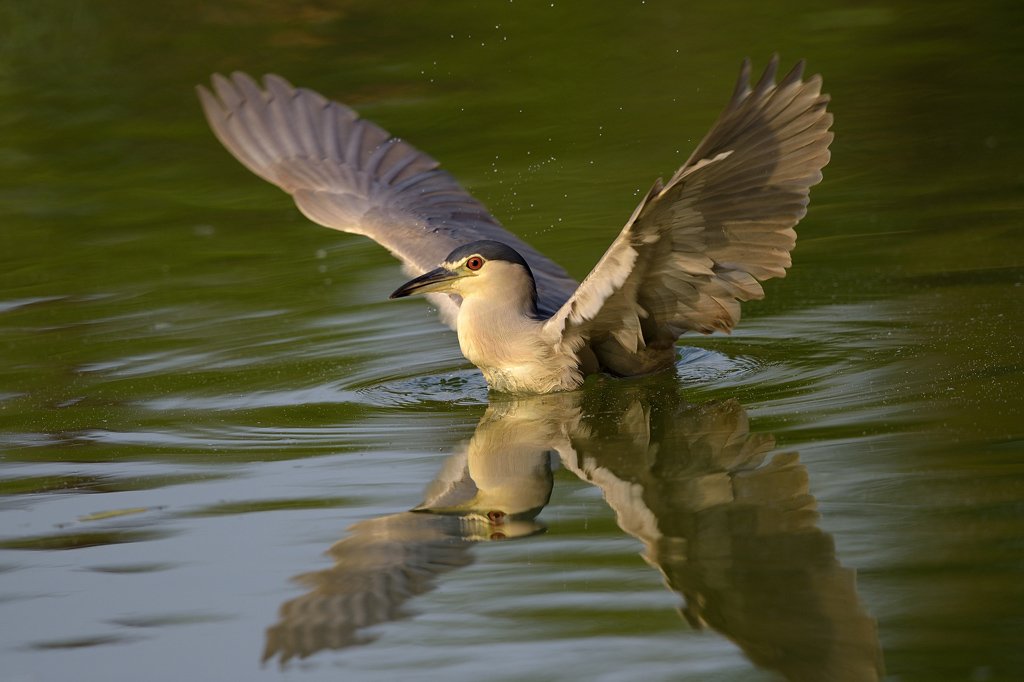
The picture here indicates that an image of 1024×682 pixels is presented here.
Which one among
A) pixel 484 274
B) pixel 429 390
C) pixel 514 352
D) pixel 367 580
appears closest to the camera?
pixel 367 580

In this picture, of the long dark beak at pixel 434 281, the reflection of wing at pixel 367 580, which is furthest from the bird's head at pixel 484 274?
the reflection of wing at pixel 367 580

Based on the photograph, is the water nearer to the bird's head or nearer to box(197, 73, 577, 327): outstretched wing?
the bird's head

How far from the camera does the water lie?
10.9ft

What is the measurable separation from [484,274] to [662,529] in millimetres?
2213

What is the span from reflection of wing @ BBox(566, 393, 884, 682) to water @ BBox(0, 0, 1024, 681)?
13mm

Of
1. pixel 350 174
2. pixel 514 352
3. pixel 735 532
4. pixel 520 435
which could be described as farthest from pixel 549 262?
pixel 735 532

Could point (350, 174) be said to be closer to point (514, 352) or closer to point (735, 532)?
point (514, 352)

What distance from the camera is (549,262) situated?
23.6ft

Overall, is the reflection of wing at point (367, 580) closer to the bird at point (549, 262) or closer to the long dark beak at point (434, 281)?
the bird at point (549, 262)

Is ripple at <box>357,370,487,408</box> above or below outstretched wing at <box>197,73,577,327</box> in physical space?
below

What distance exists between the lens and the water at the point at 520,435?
3.32 meters

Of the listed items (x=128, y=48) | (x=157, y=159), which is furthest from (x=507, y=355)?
Answer: (x=128, y=48)

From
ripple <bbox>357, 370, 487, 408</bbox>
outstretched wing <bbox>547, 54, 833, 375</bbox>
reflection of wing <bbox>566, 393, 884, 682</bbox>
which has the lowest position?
reflection of wing <bbox>566, 393, 884, 682</bbox>

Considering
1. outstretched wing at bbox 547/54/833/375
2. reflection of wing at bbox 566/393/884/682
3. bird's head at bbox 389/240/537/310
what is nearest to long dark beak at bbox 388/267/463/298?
bird's head at bbox 389/240/537/310
